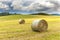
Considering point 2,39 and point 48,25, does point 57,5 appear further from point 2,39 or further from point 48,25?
point 2,39

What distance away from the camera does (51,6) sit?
3.48 meters

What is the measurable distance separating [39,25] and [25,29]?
0.99 feet

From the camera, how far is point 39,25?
129 inches

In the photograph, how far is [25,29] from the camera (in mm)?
3299

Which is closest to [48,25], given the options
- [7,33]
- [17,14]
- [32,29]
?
[32,29]

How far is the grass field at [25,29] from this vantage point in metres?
2.82

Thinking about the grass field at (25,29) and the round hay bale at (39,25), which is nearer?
the grass field at (25,29)

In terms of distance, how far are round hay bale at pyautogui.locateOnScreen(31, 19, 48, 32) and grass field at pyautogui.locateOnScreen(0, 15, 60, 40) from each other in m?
0.10

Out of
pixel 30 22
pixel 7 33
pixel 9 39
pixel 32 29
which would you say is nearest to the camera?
pixel 9 39

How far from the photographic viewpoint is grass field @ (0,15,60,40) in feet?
9.26

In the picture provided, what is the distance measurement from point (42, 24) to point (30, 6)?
0.47 m

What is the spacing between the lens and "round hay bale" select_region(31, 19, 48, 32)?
3203 mm

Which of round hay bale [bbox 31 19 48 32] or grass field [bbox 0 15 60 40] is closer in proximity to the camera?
grass field [bbox 0 15 60 40]

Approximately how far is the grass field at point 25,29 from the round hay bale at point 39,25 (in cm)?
10
